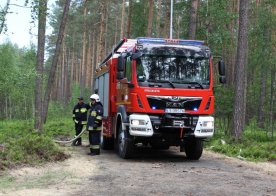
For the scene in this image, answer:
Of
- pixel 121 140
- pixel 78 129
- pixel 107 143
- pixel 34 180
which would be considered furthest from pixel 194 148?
pixel 78 129

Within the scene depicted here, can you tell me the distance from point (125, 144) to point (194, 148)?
2.02m

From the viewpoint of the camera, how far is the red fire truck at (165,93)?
1038 cm

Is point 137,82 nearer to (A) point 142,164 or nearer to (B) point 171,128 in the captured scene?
(B) point 171,128

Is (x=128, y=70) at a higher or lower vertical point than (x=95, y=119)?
higher

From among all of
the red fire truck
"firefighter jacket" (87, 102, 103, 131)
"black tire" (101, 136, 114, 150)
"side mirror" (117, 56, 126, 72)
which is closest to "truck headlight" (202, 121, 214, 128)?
the red fire truck

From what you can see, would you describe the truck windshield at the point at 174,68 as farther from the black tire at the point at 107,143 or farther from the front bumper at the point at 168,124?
the black tire at the point at 107,143

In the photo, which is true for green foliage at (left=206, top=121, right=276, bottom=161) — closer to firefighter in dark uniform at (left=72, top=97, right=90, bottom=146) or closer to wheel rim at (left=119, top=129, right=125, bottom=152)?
wheel rim at (left=119, top=129, right=125, bottom=152)

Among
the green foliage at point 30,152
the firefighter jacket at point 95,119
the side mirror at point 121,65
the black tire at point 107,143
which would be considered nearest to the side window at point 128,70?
the side mirror at point 121,65

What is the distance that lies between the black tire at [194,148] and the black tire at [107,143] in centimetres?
308

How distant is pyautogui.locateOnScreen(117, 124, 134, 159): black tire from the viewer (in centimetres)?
1091

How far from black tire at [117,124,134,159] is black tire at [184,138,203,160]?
1647mm

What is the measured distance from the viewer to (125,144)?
11.0m

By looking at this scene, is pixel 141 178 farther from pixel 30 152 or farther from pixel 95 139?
pixel 95 139

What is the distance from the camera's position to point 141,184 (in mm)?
7766
